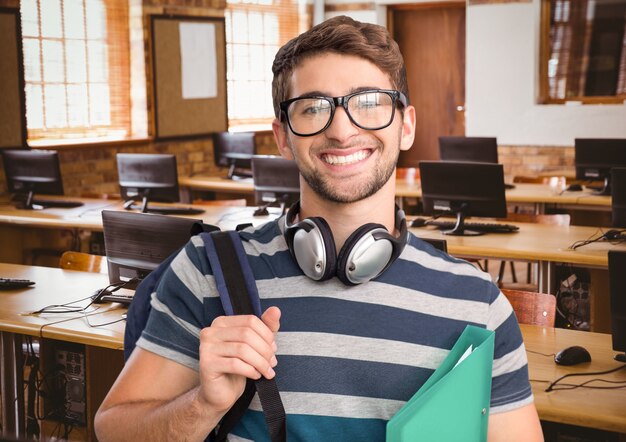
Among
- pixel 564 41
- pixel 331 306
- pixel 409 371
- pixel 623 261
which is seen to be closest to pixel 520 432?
pixel 409 371

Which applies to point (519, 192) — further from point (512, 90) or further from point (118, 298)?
point (118, 298)

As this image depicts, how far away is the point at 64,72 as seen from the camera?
7.77 metres

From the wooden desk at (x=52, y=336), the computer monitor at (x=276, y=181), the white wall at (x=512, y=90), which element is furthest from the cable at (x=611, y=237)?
the white wall at (x=512, y=90)

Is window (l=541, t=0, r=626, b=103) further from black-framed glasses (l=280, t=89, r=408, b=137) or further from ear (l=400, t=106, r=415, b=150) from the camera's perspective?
black-framed glasses (l=280, t=89, r=408, b=137)

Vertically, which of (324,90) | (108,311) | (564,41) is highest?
(564,41)

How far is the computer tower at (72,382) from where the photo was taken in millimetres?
3445

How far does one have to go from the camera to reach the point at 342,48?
1609mm

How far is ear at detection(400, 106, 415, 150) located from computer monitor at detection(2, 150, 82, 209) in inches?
193

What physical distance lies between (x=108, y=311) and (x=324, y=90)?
1956 mm

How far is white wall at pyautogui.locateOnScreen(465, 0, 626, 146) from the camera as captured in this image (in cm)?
924

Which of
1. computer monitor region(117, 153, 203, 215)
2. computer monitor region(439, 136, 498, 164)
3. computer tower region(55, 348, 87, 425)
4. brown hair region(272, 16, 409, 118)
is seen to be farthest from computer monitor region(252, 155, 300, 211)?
brown hair region(272, 16, 409, 118)

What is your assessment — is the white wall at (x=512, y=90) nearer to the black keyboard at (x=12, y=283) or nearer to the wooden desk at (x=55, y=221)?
the wooden desk at (x=55, y=221)

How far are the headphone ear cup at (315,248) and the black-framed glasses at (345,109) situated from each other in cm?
16

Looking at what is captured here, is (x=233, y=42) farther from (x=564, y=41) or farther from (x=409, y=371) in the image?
(x=409, y=371)
